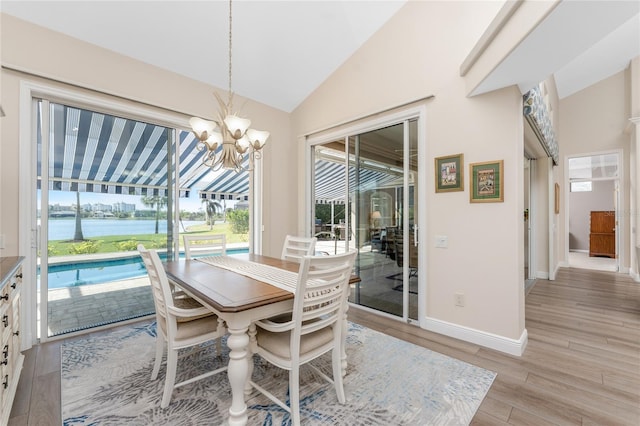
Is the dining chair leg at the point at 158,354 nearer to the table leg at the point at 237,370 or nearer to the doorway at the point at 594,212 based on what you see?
the table leg at the point at 237,370

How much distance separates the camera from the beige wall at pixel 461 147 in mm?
2428

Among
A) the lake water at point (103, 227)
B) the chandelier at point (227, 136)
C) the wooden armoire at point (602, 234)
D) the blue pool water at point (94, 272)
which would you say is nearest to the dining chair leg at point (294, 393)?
the chandelier at point (227, 136)

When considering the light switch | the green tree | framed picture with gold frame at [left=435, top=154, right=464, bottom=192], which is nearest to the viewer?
framed picture with gold frame at [left=435, top=154, right=464, bottom=192]

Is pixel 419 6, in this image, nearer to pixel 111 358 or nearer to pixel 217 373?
pixel 217 373

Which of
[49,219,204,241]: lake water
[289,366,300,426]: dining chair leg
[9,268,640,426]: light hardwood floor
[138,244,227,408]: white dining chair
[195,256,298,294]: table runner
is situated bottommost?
[9,268,640,426]: light hardwood floor

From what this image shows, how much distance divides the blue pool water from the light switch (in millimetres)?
3594

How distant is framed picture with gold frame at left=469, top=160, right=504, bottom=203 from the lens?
8.09 feet

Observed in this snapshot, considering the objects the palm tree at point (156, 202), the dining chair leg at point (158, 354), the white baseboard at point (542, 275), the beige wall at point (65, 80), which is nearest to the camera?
the dining chair leg at point (158, 354)

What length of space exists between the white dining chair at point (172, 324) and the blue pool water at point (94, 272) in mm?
1832

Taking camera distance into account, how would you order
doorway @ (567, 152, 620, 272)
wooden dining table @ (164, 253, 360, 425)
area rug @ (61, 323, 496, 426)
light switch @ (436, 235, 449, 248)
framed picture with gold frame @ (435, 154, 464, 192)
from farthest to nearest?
doorway @ (567, 152, 620, 272) < light switch @ (436, 235, 449, 248) < framed picture with gold frame @ (435, 154, 464, 192) < area rug @ (61, 323, 496, 426) < wooden dining table @ (164, 253, 360, 425)

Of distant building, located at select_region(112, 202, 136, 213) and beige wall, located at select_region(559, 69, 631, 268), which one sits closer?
distant building, located at select_region(112, 202, 136, 213)

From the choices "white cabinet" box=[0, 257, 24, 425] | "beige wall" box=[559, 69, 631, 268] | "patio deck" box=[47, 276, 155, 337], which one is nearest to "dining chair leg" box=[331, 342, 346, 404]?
"white cabinet" box=[0, 257, 24, 425]

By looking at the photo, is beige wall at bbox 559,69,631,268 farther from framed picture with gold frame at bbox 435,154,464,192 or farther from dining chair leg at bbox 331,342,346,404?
dining chair leg at bbox 331,342,346,404

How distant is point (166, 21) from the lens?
110 inches
